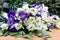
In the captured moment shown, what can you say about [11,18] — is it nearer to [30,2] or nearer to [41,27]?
[41,27]

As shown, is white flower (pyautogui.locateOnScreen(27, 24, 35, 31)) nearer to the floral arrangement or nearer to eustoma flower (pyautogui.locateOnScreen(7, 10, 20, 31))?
the floral arrangement

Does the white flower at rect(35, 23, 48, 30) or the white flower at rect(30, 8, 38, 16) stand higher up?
the white flower at rect(30, 8, 38, 16)

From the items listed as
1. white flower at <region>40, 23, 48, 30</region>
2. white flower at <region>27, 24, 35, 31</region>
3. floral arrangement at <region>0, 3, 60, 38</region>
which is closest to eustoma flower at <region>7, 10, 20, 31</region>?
floral arrangement at <region>0, 3, 60, 38</region>

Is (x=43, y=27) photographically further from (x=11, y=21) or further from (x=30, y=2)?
(x=30, y=2)

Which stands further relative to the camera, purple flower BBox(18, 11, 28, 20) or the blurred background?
the blurred background

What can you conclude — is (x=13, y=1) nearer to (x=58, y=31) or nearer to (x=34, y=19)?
(x=34, y=19)

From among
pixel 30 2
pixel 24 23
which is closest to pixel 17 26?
pixel 24 23

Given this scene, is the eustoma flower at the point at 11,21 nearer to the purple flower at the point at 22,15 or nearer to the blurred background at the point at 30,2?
the purple flower at the point at 22,15

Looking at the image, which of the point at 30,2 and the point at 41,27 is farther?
the point at 30,2

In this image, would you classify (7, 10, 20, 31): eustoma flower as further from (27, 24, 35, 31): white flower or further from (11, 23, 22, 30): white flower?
(27, 24, 35, 31): white flower

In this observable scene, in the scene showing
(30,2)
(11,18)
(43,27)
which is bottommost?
(43,27)

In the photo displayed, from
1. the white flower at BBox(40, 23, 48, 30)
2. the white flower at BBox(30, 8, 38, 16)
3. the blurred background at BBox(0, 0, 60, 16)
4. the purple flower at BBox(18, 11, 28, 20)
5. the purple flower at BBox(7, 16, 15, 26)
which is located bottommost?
the white flower at BBox(40, 23, 48, 30)

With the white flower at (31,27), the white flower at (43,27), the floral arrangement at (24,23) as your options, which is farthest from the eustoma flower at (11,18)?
the white flower at (43,27)

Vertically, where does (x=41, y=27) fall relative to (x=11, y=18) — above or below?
below
